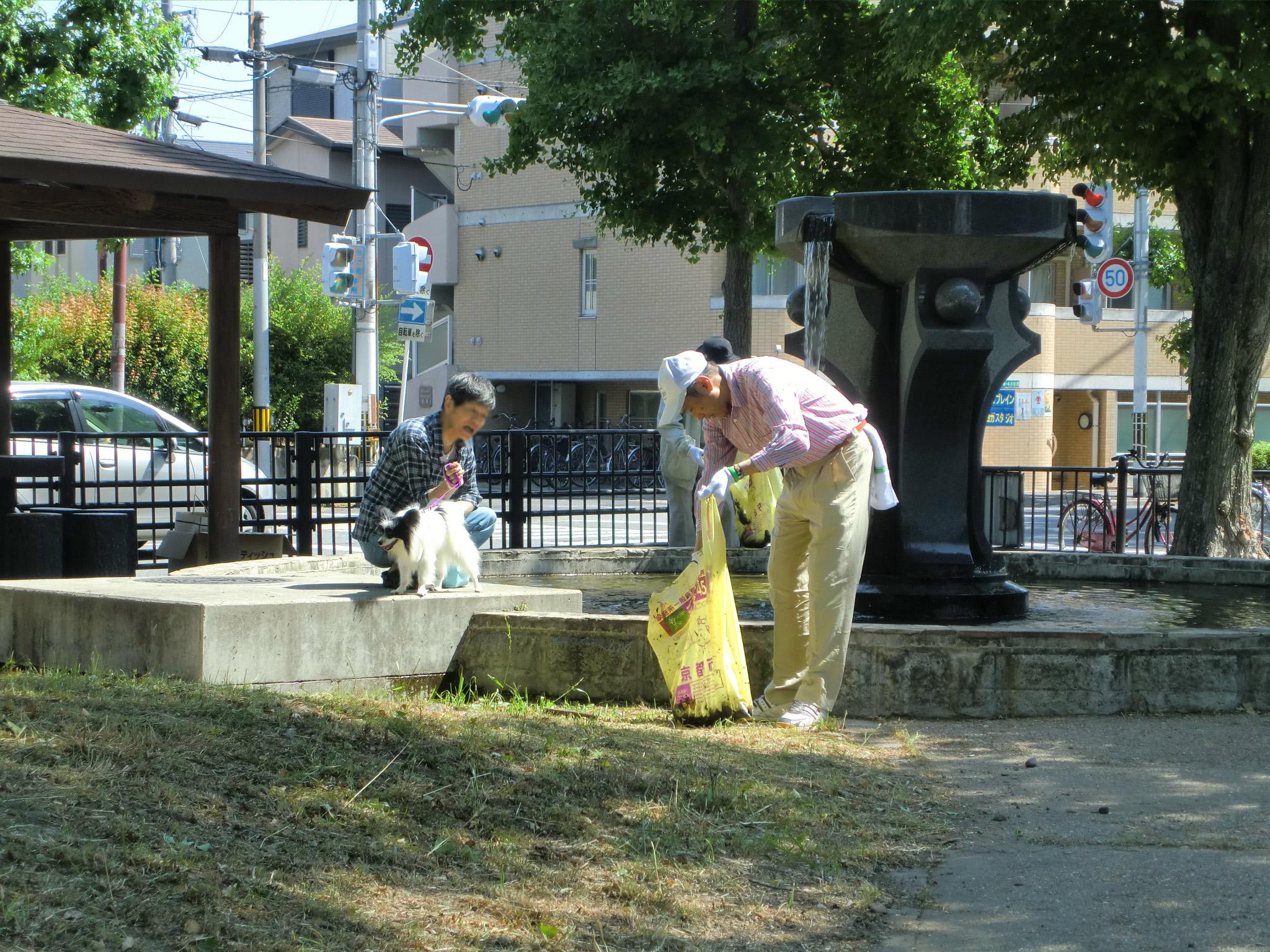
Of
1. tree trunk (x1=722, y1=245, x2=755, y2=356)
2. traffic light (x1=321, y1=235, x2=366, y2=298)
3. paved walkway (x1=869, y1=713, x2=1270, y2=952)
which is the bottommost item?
paved walkway (x1=869, y1=713, x2=1270, y2=952)

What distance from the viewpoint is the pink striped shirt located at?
6.02 meters

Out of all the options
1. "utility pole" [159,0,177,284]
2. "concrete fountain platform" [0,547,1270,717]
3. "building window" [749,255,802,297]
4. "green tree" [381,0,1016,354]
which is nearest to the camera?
"concrete fountain platform" [0,547,1270,717]

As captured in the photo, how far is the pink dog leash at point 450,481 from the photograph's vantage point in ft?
23.3

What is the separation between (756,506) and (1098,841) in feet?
18.5

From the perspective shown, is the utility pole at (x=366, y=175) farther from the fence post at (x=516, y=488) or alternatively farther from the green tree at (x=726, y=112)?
the fence post at (x=516, y=488)

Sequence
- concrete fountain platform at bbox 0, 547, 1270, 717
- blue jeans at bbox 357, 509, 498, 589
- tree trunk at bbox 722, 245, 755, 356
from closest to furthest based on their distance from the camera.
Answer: concrete fountain platform at bbox 0, 547, 1270, 717
blue jeans at bbox 357, 509, 498, 589
tree trunk at bbox 722, 245, 755, 356

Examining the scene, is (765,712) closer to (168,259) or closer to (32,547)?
(32,547)

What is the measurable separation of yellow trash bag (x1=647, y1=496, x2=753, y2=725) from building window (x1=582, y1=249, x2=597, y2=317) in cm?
3181

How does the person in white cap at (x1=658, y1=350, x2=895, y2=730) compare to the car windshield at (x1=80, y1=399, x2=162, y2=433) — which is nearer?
the person in white cap at (x1=658, y1=350, x2=895, y2=730)

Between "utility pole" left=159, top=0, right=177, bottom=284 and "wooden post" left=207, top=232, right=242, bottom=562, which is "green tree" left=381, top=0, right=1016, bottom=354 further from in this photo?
"utility pole" left=159, top=0, right=177, bottom=284

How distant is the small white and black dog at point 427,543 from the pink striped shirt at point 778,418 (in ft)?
4.62

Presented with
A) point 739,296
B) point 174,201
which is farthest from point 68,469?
point 739,296

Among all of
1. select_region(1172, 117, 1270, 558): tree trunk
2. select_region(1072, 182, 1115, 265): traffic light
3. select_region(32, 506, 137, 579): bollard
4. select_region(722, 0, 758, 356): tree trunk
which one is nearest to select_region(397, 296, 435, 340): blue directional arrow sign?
select_region(722, 0, 758, 356): tree trunk

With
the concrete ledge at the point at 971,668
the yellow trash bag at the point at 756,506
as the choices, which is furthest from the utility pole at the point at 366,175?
the concrete ledge at the point at 971,668
